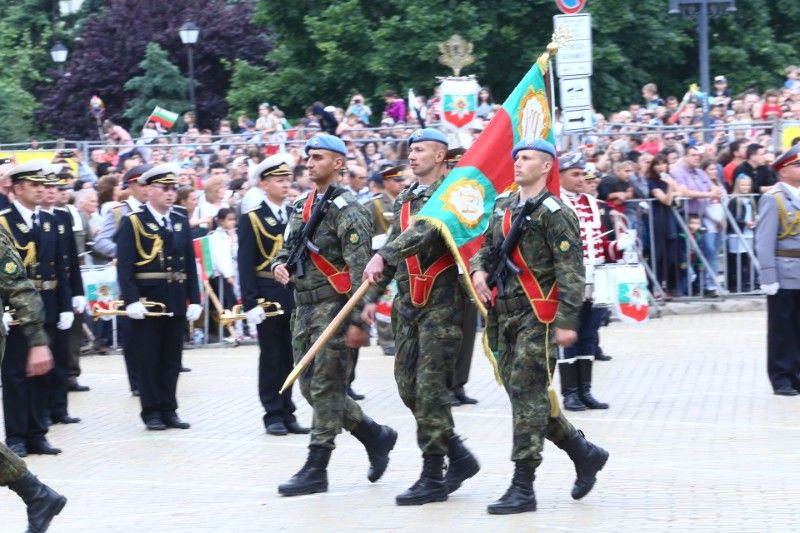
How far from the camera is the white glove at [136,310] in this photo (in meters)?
12.8

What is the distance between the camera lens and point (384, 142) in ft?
75.3

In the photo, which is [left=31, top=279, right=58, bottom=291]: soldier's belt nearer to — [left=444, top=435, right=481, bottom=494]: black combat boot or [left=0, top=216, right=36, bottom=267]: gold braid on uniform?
[left=0, top=216, right=36, bottom=267]: gold braid on uniform

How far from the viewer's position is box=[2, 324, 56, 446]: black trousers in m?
11.8

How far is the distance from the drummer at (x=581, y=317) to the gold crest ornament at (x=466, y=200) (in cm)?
326

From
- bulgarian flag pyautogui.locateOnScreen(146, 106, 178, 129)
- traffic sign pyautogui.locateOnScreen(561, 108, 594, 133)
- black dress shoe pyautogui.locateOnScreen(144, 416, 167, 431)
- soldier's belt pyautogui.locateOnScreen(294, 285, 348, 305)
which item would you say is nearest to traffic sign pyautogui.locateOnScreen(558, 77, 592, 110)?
traffic sign pyautogui.locateOnScreen(561, 108, 594, 133)

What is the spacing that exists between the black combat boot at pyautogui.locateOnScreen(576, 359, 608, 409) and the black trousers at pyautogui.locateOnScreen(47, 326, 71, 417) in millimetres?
4140

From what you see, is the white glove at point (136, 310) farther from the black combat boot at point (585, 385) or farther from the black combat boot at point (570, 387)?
the black combat boot at point (585, 385)

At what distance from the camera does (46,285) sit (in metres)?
12.6

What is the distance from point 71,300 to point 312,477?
3.91 m

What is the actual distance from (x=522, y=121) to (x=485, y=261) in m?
1.44

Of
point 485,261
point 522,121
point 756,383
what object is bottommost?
point 756,383

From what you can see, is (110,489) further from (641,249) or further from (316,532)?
(641,249)

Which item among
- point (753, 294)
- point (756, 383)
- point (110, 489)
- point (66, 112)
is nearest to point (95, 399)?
point (110, 489)

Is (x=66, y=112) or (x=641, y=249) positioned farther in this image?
(x=66, y=112)
